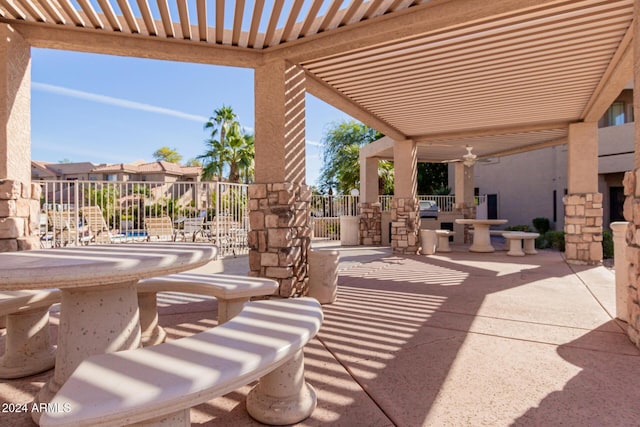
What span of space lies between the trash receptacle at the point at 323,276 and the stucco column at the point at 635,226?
2963 millimetres

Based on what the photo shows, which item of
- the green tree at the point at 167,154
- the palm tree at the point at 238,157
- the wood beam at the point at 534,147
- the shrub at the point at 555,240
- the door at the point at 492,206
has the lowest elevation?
the shrub at the point at 555,240

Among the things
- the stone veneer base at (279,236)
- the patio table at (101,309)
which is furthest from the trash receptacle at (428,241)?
the patio table at (101,309)

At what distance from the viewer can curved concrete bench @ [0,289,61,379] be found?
2.52 meters

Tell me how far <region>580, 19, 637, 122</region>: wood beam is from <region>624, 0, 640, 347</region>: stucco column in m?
0.53

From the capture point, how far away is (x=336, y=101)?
642 cm

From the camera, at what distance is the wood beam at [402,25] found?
3643 millimetres

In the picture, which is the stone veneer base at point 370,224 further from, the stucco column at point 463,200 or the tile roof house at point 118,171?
the tile roof house at point 118,171

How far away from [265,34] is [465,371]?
4.18 meters

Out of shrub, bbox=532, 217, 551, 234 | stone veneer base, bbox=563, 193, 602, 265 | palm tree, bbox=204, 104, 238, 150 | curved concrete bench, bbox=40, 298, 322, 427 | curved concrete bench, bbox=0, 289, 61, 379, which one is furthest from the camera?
palm tree, bbox=204, 104, 238, 150

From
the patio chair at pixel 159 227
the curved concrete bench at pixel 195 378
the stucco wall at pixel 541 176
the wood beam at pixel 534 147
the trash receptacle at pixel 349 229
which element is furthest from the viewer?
the stucco wall at pixel 541 176

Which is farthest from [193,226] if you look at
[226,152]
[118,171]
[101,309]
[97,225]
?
[118,171]

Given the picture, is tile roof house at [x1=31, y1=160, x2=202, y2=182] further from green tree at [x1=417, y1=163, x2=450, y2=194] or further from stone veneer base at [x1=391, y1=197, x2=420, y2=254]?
stone veneer base at [x1=391, y1=197, x2=420, y2=254]

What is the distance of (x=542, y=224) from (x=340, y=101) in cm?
1302

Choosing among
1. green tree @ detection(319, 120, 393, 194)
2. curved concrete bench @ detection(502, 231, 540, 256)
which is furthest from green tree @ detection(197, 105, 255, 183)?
curved concrete bench @ detection(502, 231, 540, 256)
